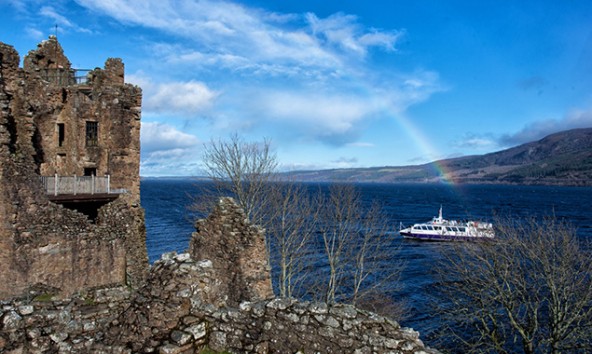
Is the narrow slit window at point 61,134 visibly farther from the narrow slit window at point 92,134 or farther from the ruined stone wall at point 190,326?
the ruined stone wall at point 190,326

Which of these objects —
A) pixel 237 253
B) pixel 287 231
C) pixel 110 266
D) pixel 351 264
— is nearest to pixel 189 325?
pixel 237 253

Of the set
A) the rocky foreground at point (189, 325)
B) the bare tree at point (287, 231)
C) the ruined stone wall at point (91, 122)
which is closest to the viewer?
the rocky foreground at point (189, 325)

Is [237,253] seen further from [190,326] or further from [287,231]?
[287,231]

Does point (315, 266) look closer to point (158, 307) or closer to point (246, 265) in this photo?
point (246, 265)

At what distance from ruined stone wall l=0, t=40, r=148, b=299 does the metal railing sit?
246 cm

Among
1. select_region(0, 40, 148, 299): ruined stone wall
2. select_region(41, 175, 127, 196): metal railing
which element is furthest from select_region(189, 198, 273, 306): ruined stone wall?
select_region(41, 175, 127, 196): metal railing

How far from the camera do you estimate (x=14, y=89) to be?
20016 millimetres

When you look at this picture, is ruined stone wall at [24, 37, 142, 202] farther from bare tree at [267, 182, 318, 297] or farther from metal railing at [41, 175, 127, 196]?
bare tree at [267, 182, 318, 297]

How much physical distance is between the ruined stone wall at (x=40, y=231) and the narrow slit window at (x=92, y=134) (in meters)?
3.78

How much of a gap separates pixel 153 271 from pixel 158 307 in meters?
0.74

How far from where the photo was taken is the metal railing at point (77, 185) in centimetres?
2252

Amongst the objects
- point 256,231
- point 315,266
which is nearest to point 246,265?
point 256,231

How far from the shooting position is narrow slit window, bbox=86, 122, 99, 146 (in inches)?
1048

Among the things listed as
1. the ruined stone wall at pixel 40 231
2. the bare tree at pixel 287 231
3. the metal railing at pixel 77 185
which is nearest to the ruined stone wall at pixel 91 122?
the metal railing at pixel 77 185
